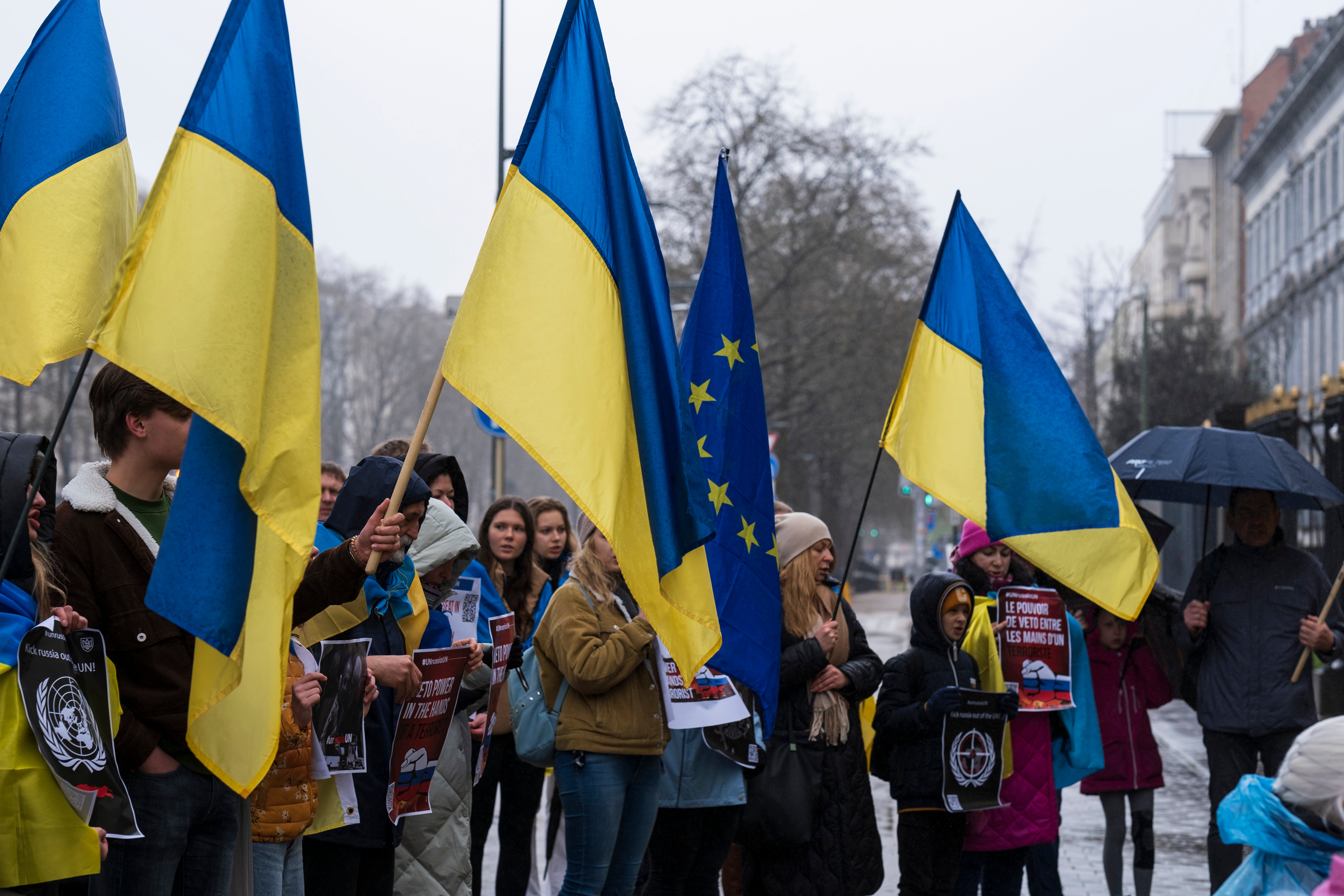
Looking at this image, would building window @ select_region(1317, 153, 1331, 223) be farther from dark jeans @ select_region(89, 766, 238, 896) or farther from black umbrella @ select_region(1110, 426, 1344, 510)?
dark jeans @ select_region(89, 766, 238, 896)

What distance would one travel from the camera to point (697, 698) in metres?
5.73

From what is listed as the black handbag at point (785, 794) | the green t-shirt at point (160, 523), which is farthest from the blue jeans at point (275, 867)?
the black handbag at point (785, 794)

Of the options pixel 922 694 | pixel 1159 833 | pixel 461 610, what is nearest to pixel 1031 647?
pixel 922 694

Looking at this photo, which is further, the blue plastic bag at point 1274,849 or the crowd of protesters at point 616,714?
the crowd of protesters at point 616,714

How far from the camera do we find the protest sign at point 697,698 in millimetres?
5691

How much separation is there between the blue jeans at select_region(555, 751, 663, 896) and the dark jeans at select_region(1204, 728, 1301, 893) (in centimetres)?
300

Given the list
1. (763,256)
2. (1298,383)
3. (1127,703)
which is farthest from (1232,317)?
(1127,703)

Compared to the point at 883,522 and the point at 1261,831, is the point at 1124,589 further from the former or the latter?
the point at 883,522

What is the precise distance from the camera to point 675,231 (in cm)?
3338

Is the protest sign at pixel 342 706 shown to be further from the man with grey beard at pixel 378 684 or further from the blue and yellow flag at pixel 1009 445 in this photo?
the blue and yellow flag at pixel 1009 445

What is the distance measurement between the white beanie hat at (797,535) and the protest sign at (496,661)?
117cm

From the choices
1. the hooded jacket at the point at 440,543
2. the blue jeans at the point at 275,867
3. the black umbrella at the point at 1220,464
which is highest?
the black umbrella at the point at 1220,464

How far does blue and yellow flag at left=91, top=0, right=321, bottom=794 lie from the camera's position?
3.28 meters

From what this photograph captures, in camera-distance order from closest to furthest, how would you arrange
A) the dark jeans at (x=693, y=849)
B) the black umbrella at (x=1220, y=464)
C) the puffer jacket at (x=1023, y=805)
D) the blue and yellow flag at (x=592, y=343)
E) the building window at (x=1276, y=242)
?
the blue and yellow flag at (x=592, y=343) → the dark jeans at (x=693, y=849) → the puffer jacket at (x=1023, y=805) → the black umbrella at (x=1220, y=464) → the building window at (x=1276, y=242)
